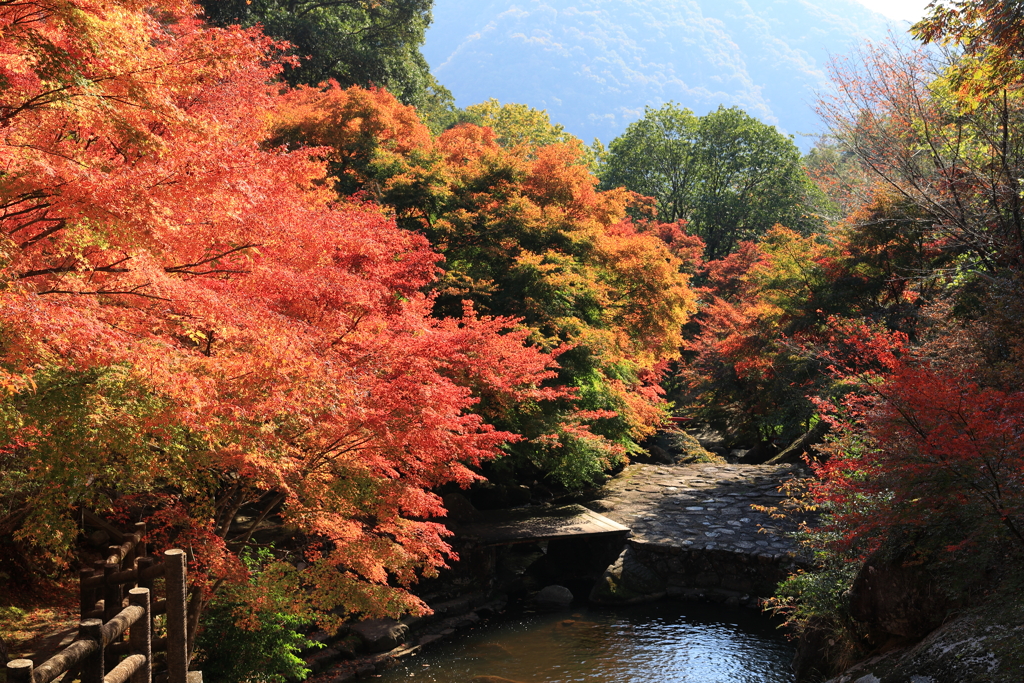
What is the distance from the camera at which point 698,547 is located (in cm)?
1240

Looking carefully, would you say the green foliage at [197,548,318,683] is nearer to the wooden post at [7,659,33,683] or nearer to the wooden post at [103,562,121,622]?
the wooden post at [103,562,121,622]

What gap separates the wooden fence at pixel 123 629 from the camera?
315 cm

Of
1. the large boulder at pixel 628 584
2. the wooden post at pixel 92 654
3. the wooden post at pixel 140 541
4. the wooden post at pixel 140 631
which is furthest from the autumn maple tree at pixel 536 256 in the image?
the wooden post at pixel 92 654

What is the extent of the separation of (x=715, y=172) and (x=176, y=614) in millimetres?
32768

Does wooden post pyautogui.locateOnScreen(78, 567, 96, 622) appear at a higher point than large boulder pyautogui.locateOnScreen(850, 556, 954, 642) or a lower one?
higher

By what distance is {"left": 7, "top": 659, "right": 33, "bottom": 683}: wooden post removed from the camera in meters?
2.66

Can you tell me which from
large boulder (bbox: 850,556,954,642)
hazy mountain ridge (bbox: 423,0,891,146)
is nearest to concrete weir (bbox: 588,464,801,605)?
large boulder (bbox: 850,556,954,642)

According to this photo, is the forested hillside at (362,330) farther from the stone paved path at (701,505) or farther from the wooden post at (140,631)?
the wooden post at (140,631)

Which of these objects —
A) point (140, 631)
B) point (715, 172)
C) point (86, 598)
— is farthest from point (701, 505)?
point (715, 172)

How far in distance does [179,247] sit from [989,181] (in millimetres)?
10129

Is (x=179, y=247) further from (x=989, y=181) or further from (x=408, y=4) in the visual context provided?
(x=408, y=4)

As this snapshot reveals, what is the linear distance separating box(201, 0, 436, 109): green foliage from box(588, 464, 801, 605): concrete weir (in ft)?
54.7

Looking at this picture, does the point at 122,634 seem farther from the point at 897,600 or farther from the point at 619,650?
the point at 619,650

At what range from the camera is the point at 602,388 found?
15.1 meters
